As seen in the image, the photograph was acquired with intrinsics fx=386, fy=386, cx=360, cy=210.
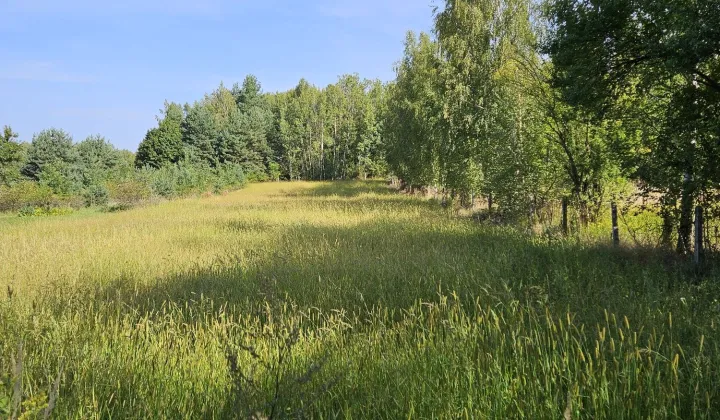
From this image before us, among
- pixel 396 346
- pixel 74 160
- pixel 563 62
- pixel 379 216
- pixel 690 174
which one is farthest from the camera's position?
pixel 74 160

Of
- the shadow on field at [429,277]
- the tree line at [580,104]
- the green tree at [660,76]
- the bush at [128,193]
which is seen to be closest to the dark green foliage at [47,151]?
the bush at [128,193]

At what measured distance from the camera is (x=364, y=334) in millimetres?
3479

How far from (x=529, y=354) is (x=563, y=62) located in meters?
6.35

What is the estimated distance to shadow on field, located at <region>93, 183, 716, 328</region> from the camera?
4.04 m

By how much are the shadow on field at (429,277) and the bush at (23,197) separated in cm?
2915

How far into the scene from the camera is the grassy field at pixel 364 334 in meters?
2.22

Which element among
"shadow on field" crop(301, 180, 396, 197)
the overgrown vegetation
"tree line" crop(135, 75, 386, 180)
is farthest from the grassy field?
"tree line" crop(135, 75, 386, 180)

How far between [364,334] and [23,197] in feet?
113

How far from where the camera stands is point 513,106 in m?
11.5

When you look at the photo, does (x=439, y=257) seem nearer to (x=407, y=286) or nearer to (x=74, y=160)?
(x=407, y=286)

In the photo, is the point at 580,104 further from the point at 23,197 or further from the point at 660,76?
the point at 23,197

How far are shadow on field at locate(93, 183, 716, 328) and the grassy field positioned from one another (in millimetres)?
39

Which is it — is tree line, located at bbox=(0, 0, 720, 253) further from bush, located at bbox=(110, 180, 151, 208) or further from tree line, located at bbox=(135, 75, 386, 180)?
tree line, located at bbox=(135, 75, 386, 180)

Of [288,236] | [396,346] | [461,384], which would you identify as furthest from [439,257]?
[288,236]
